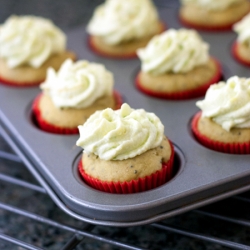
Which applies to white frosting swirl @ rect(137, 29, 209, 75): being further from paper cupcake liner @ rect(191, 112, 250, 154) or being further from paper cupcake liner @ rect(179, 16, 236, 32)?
paper cupcake liner @ rect(179, 16, 236, 32)

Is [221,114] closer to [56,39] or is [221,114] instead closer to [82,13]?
[56,39]

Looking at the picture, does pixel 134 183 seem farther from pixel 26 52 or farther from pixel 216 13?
pixel 216 13

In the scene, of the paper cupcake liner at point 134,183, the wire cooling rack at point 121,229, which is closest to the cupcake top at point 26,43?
the wire cooling rack at point 121,229

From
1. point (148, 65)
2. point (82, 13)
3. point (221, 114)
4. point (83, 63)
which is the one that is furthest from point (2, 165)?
point (82, 13)

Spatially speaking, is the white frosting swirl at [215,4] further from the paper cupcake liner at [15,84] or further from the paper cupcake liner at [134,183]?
the paper cupcake liner at [134,183]

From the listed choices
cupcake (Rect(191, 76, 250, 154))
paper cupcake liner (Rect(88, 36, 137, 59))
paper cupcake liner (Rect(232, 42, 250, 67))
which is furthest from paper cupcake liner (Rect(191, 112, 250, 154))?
paper cupcake liner (Rect(88, 36, 137, 59))
